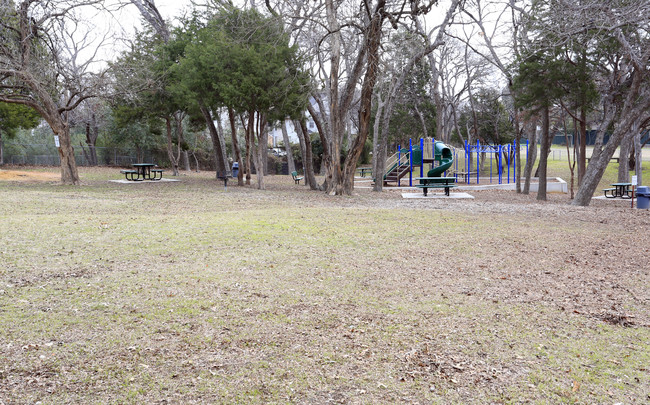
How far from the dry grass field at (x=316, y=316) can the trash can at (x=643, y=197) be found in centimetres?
664

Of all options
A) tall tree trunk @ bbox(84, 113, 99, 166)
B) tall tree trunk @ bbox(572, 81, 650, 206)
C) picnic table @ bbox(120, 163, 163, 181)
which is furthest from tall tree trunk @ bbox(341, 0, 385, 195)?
tall tree trunk @ bbox(84, 113, 99, 166)

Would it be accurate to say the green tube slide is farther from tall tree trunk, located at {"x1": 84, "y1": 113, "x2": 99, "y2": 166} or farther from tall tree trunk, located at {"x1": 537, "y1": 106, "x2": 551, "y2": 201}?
tall tree trunk, located at {"x1": 84, "y1": 113, "x2": 99, "y2": 166}

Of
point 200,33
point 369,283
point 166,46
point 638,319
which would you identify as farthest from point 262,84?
point 638,319

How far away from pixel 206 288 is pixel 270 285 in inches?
25.1

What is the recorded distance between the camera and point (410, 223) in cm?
968

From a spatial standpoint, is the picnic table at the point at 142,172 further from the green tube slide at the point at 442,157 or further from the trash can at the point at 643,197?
the trash can at the point at 643,197

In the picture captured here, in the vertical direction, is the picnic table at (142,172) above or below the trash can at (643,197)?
above

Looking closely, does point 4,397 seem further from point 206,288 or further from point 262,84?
point 262,84

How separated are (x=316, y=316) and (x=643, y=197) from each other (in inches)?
532

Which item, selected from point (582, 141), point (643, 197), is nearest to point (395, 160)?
point (582, 141)

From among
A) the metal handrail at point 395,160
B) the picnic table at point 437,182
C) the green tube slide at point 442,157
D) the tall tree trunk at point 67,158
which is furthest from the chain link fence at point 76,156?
the picnic table at point 437,182

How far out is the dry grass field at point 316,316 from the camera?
3.04 metres

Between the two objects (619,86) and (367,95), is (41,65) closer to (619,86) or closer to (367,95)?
(367,95)

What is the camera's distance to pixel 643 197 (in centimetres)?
1419
